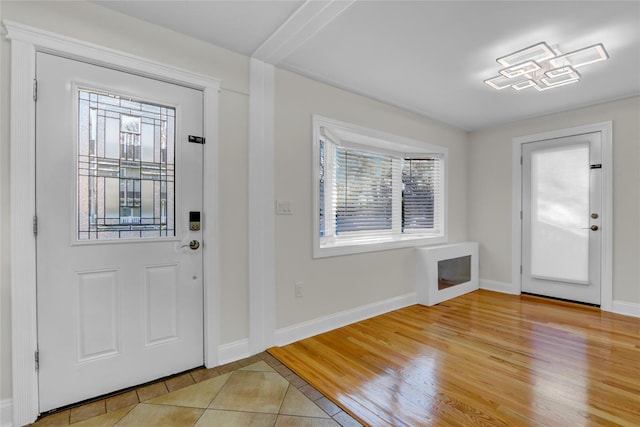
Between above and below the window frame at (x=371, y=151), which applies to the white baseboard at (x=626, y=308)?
below

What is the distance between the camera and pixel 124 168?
1.99 metres

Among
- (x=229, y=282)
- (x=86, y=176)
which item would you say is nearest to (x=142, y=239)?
(x=86, y=176)

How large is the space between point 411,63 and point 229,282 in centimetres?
235

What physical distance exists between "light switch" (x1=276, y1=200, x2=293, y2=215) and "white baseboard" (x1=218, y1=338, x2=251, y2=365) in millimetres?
1079

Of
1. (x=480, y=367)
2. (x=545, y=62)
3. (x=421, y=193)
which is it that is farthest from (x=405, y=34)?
(x=480, y=367)

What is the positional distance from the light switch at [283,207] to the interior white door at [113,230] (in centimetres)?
66

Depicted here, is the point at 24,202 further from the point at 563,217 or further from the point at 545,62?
the point at 563,217

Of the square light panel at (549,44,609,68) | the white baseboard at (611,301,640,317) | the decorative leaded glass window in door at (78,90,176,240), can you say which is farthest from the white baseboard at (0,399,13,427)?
the white baseboard at (611,301,640,317)

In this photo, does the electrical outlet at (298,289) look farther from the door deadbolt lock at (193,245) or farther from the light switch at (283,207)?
the door deadbolt lock at (193,245)

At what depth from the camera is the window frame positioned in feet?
9.38

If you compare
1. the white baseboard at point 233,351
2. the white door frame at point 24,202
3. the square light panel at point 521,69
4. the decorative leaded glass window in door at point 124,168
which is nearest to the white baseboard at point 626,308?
the square light panel at point 521,69

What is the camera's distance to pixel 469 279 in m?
4.41

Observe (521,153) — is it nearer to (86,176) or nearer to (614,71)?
(614,71)

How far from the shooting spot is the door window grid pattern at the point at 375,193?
3.20 m
